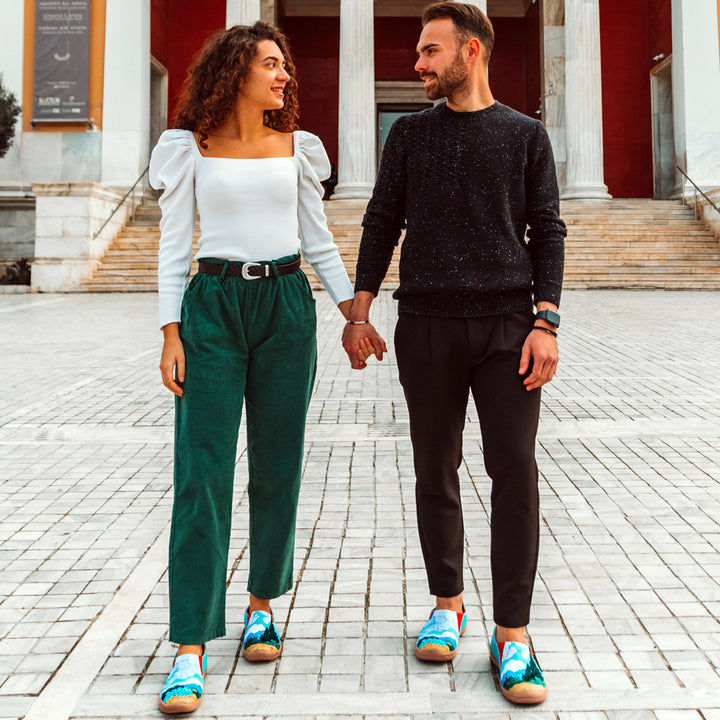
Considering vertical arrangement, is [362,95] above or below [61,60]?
below

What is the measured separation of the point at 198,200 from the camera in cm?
230

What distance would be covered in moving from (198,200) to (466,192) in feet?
2.42

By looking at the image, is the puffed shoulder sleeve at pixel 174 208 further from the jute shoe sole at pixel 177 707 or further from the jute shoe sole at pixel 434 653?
the jute shoe sole at pixel 434 653

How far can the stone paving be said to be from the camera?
2205 mm

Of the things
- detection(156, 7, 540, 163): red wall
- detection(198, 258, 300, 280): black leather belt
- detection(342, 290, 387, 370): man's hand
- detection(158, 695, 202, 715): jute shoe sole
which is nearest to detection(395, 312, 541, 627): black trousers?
detection(342, 290, 387, 370): man's hand

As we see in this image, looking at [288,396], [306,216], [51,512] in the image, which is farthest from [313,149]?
[51,512]

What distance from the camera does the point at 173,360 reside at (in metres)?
2.25

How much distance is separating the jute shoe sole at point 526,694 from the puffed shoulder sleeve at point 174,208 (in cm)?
132

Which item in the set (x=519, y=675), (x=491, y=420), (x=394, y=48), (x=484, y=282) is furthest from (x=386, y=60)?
(x=519, y=675)

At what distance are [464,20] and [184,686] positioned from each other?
1930 millimetres

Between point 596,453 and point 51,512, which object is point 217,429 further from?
point 596,453

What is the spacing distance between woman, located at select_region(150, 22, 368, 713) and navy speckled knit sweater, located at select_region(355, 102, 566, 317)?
344 mm

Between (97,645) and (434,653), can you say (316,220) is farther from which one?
(97,645)

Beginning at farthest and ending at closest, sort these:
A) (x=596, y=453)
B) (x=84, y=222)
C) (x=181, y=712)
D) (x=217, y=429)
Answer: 1. (x=84, y=222)
2. (x=596, y=453)
3. (x=217, y=429)
4. (x=181, y=712)
